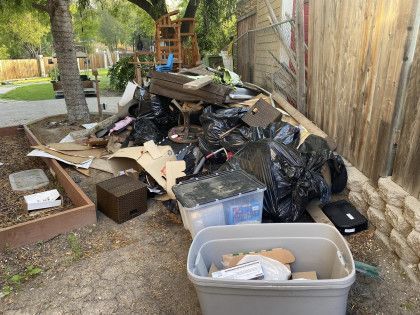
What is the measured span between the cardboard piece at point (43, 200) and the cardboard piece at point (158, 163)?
A: 3.12 feet

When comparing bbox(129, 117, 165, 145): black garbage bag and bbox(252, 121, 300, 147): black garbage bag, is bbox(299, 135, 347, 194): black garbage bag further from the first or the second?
bbox(129, 117, 165, 145): black garbage bag

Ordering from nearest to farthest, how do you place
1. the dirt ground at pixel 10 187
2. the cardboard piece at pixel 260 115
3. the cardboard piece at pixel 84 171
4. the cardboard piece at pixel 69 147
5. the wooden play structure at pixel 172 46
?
1. the dirt ground at pixel 10 187
2. the cardboard piece at pixel 260 115
3. the cardboard piece at pixel 84 171
4. the cardboard piece at pixel 69 147
5. the wooden play structure at pixel 172 46

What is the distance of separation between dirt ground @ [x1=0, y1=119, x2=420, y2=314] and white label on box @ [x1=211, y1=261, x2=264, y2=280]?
482mm

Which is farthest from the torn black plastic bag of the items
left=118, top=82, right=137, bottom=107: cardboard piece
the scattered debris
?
left=118, top=82, right=137, bottom=107: cardboard piece

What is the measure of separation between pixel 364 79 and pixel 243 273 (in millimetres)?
1912

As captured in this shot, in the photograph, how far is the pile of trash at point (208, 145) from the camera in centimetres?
271

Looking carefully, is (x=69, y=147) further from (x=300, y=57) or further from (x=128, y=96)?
(x=300, y=57)

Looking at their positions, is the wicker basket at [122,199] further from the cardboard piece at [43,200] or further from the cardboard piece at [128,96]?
the cardboard piece at [128,96]

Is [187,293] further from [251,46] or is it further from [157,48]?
[157,48]

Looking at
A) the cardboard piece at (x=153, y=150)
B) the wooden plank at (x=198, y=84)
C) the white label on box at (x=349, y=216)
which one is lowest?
the white label on box at (x=349, y=216)

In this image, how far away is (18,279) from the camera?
2367 mm

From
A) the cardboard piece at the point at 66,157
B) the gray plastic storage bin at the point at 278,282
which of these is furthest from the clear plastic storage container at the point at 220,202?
the cardboard piece at the point at 66,157

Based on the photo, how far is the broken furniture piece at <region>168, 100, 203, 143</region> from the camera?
14.3ft

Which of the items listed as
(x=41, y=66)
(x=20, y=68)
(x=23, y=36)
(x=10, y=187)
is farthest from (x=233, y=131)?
(x=23, y=36)
